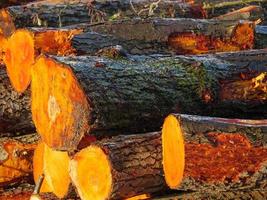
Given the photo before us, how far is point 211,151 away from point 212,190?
29cm

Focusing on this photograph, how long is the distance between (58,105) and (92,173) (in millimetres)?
561

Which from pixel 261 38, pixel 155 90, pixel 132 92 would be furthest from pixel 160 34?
pixel 132 92

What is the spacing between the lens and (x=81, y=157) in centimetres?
361

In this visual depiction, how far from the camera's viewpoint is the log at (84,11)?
19.5ft

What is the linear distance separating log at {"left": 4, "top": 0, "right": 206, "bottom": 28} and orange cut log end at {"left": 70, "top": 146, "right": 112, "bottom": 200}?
260cm

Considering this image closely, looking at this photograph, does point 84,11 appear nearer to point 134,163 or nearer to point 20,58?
point 20,58

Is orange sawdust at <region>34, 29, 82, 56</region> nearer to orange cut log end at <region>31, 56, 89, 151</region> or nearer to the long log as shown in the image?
orange cut log end at <region>31, 56, 89, 151</region>

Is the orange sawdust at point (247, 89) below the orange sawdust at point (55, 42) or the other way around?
below

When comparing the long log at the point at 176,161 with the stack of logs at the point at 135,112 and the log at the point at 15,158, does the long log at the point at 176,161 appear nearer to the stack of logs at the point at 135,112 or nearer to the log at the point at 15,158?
the stack of logs at the point at 135,112

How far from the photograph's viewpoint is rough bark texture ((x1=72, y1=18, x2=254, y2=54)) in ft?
17.0

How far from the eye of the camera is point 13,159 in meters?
4.81

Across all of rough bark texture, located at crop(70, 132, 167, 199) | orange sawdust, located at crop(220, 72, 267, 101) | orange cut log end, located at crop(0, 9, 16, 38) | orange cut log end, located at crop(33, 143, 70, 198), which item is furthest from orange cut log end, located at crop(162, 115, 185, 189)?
orange cut log end, located at crop(0, 9, 16, 38)

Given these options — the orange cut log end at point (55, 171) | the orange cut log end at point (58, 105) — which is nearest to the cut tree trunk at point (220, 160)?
the orange cut log end at point (58, 105)

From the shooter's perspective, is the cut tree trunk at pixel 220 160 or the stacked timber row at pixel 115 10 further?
the stacked timber row at pixel 115 10
